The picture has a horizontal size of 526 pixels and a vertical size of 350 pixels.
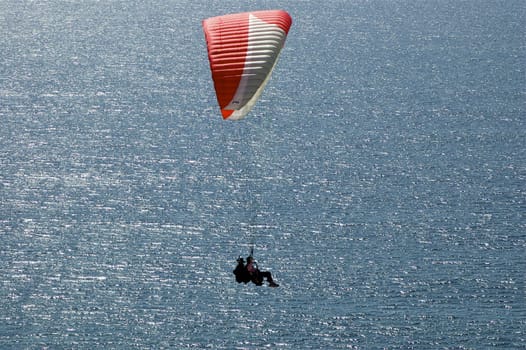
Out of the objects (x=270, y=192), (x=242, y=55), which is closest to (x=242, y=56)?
(x=242, y=55)

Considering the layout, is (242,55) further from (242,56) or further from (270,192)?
(270,192)

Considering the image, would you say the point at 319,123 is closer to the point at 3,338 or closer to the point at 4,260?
the point at 4,260

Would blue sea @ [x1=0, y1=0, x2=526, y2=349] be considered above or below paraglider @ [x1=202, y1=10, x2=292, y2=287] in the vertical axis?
above

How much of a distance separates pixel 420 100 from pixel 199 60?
32.9 metres

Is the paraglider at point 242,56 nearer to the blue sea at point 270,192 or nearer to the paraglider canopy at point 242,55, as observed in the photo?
the paraglider canopy at point 242,55

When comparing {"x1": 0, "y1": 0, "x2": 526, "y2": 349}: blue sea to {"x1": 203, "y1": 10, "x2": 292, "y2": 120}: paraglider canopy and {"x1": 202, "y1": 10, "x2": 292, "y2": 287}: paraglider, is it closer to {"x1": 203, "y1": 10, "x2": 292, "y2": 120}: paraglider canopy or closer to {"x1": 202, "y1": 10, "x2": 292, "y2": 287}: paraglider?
{"x1": 202, "y1": 10, "x2": 292, "y2": 287}: paraglider

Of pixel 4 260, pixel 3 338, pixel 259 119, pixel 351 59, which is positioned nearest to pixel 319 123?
pixel 259 119

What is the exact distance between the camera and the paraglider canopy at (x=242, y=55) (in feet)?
124

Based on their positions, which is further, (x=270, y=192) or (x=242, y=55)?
(x=270, y=192)

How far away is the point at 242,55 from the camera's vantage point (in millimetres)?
38562

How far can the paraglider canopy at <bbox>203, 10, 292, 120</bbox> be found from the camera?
3794 centimetres

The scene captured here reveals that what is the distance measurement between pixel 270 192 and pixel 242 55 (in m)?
46.1

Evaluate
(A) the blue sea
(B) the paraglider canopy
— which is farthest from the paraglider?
(A) the blue sea

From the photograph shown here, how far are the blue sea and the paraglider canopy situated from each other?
94.3 ft
